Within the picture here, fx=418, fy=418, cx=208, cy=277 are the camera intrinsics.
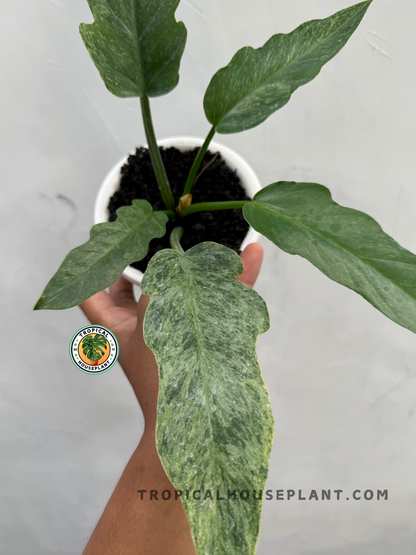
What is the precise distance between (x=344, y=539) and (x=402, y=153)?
3.35 feet

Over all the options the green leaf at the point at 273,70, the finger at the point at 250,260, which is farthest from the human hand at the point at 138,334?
the green leaf at the point at 273,70

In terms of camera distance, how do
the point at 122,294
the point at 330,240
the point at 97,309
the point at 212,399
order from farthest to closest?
the point at 122,294, the point at 97,309, the point at 330,240, the point at 212,399

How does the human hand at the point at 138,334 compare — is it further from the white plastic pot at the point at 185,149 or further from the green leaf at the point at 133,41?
the green leaf at the point at 133,41

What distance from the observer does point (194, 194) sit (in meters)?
0.89

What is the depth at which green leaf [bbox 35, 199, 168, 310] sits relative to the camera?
52 cm

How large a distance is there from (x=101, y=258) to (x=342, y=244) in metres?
0.32

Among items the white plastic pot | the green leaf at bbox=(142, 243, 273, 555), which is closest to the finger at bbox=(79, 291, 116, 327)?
the white plastic pot

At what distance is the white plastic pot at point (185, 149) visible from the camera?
0.84 metres

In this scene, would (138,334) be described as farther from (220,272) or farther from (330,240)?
(330,240)

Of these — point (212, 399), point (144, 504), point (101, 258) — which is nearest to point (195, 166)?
point (101, 258)

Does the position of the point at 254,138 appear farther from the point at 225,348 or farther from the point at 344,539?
the point at 344,539

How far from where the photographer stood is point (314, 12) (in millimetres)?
1093

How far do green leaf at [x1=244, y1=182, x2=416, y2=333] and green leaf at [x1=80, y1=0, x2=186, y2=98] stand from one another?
0.27 m

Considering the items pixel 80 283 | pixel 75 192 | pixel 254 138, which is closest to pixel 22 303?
pixel 75 192
